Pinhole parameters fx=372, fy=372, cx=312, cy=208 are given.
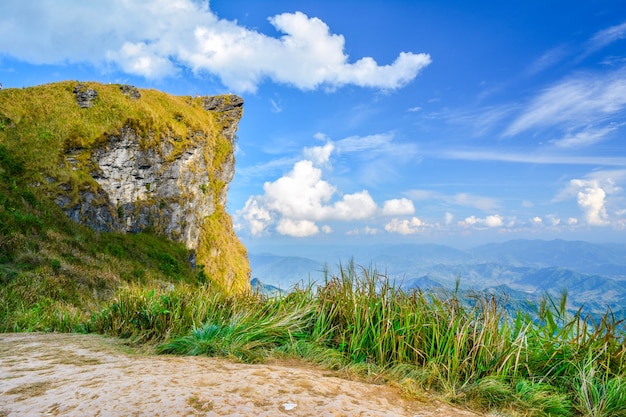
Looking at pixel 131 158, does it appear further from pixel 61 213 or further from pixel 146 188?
pixel 61 213

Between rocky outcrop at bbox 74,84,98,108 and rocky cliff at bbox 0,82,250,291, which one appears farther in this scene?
rocky outcrop at bbox 74,84,98,108

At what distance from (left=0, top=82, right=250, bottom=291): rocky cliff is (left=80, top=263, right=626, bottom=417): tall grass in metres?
38.0

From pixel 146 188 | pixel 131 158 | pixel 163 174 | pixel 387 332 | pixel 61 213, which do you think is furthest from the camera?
pixel 163 174

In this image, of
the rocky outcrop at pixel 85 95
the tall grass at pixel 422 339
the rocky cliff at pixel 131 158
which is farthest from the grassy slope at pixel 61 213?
the tall grass at pixel 422 339

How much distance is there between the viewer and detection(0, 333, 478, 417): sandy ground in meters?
2.65

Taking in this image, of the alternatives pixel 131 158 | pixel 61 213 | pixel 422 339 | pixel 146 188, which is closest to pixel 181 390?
pixel 422 339

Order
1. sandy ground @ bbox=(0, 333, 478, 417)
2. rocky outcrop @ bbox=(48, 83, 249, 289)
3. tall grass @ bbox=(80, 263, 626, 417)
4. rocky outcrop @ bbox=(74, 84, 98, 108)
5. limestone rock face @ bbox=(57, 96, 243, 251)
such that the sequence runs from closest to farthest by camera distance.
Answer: sandy ground @ bbox=(0, 333, 478, 417), tall grass @ bbox=(80, 263, 626, 417), rocky outcrop @ bbox=(48, 83, 249, 289), limestone rock face @ bbox=(57, 96, 243, 251), rocky outcrop @ bbox=(74, 84, 98, 108)

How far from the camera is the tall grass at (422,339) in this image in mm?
3803

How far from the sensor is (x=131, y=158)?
48.1 meters

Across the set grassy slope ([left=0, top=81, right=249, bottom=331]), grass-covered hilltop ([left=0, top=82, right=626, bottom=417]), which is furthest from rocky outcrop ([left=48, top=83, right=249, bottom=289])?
grass-covered hilltop ([left=0, top=82, right=626, bottom=417])

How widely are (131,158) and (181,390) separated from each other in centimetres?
5101

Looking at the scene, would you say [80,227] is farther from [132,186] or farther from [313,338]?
[313,338]

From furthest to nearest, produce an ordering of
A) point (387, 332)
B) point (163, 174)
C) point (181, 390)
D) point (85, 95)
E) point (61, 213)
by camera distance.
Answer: point (163, 174) → point (85, 95) → point (61, 213) → point (387, 332) → point (181, 390)

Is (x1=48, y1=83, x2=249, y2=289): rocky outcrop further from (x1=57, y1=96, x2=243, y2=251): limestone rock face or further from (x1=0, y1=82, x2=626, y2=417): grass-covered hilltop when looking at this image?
(x1=0, y1=82, x2=626, y2=417): grass-covered hilltop
